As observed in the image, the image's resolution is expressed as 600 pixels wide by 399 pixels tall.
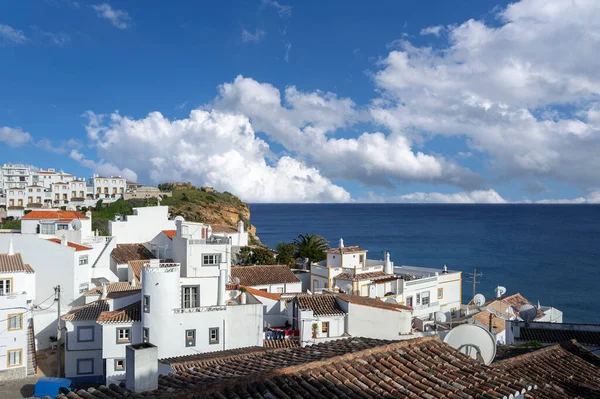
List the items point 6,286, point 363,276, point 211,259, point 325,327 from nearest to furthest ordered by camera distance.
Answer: point 325,327
point 6,286
point 211,259
point 363,276

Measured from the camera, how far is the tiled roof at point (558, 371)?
1070 centimetres

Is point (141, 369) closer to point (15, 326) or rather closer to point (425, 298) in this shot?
point (15, 326)

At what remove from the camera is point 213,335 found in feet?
87.5

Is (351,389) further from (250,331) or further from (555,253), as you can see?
(555,253)

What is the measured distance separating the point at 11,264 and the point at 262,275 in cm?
1810

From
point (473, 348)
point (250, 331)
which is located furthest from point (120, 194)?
point (473, 348)

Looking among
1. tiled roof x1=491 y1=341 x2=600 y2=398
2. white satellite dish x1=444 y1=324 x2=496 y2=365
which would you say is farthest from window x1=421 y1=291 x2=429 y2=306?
white satellite dish x1=444 y1=324 x2=496 y2=365

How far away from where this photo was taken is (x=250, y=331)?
27375 millimetres

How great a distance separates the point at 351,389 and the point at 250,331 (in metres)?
20.0

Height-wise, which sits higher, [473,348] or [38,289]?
[473,348]

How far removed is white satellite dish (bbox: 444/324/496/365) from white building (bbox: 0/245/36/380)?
27652 mm

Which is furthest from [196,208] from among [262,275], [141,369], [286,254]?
[141,369]

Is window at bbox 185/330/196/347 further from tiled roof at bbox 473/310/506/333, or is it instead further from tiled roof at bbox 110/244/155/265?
tiled roof at bbox 473/310/506/333

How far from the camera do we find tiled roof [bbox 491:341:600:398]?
1070cm
